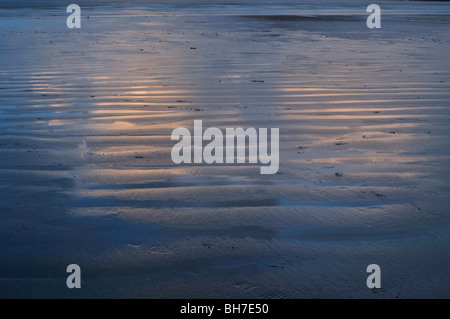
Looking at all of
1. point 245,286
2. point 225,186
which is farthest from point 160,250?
point 225,186

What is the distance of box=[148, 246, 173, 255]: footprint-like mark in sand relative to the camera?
8.78 feet

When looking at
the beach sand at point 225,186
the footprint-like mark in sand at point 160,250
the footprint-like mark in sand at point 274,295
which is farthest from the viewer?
the footprint-like mark in sand at point 160,250

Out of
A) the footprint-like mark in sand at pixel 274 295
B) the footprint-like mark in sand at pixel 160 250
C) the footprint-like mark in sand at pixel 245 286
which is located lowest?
the footprint-like mark in sand at pixel 274 295

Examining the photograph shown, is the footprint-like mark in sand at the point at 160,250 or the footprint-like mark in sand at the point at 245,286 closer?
the footprint-like mark in sand at the point at 245,286

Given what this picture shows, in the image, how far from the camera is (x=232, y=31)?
13.4 meters

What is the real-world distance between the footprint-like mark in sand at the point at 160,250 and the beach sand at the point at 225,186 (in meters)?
0.01

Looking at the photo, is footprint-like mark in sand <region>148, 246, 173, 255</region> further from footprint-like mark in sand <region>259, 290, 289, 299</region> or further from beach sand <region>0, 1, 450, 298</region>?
footprint-like mark in sand <region>259, 290, 289, 299</region>

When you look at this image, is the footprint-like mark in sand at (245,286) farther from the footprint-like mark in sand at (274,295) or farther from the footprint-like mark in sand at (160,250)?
the footprint-like mark in sand at (160,250)

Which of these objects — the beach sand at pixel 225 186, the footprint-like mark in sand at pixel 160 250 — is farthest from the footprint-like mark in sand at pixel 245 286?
the footprint-like mark in sand at pixel 160 250

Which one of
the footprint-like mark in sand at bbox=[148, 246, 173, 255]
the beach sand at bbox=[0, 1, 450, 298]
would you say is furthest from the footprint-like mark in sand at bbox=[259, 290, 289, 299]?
the footprint-like mark in sand at bbox=[148, 246, 173, 255]

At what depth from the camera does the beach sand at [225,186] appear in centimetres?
250

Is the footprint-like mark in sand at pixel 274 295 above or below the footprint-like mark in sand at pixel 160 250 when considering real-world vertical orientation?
below

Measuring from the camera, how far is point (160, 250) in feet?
8.87

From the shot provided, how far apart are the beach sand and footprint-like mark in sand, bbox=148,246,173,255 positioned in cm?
1
